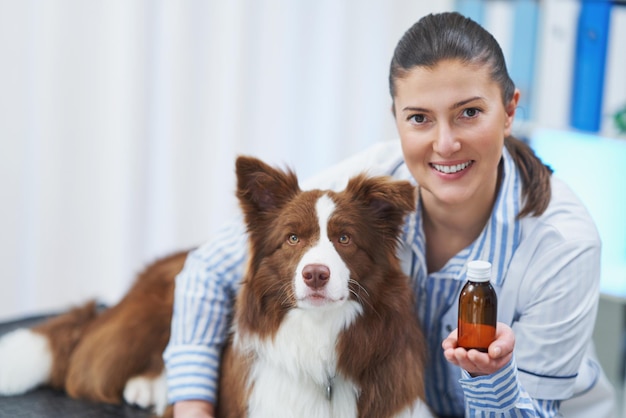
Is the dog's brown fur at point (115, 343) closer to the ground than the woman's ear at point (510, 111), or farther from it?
closer to the ground

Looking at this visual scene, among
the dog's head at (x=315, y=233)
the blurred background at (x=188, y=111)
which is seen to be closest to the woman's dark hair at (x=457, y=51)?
the dog's head at (x=315, y=233)

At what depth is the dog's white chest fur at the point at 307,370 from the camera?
160 centimetres

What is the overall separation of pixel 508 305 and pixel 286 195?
0.56 metres

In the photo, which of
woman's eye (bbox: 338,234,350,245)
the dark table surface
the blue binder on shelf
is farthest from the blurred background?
woman's eye (bbox: 338,234,350,245)

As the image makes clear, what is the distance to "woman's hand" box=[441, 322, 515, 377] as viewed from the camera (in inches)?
54.8

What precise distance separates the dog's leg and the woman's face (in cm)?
105

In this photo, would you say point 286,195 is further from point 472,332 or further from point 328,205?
point 472,332

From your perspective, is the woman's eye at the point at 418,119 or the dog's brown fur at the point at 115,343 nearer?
the woman's eye at the point at 418,119

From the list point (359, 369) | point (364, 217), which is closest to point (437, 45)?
point (364, 217)

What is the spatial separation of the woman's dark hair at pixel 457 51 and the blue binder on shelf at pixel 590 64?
134 cm

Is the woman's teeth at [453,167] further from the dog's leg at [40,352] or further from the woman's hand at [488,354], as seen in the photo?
the dog's leg at [40,352]

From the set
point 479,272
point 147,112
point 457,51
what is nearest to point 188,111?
point 147,112

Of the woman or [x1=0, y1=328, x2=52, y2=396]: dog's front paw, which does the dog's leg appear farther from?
the woman

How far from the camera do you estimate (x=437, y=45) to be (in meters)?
1.62
